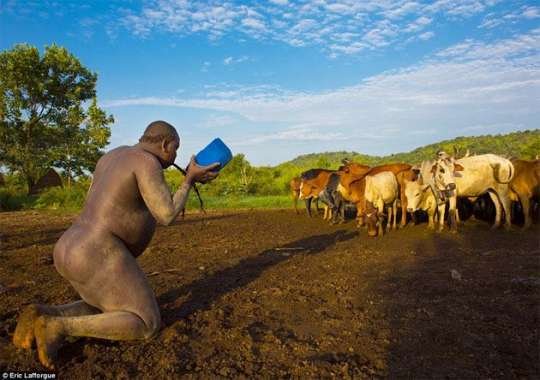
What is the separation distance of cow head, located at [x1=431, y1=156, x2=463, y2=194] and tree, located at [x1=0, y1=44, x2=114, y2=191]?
22984 mm

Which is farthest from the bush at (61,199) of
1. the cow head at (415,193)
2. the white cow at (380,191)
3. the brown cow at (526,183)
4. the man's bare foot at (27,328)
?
the man's bare foot at (27,328)

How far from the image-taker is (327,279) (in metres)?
6.13

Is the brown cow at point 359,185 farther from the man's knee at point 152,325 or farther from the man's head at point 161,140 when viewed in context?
the man's knee at point 152,325

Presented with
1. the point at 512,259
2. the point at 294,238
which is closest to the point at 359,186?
the point at 294,238

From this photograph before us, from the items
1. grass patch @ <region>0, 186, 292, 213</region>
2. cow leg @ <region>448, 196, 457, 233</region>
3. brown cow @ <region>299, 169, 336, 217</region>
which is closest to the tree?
grass patch @ <region>0, 186, 292, 213</region>

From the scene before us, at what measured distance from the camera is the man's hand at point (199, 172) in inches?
152

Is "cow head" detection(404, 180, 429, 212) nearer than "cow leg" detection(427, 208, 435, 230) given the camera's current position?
No

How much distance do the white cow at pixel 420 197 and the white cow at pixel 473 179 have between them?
59cm

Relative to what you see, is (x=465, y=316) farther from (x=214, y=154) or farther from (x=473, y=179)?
(x=473, y=179)

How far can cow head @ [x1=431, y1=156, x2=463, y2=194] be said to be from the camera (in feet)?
36.9

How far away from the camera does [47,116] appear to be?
28.1 metres

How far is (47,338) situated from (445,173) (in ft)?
33.3

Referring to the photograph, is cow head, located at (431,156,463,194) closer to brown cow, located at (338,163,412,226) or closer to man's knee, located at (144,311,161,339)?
brown cow, located at (338,163,412,226)

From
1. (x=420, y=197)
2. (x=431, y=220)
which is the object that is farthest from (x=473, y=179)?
(x=431, y=220)
